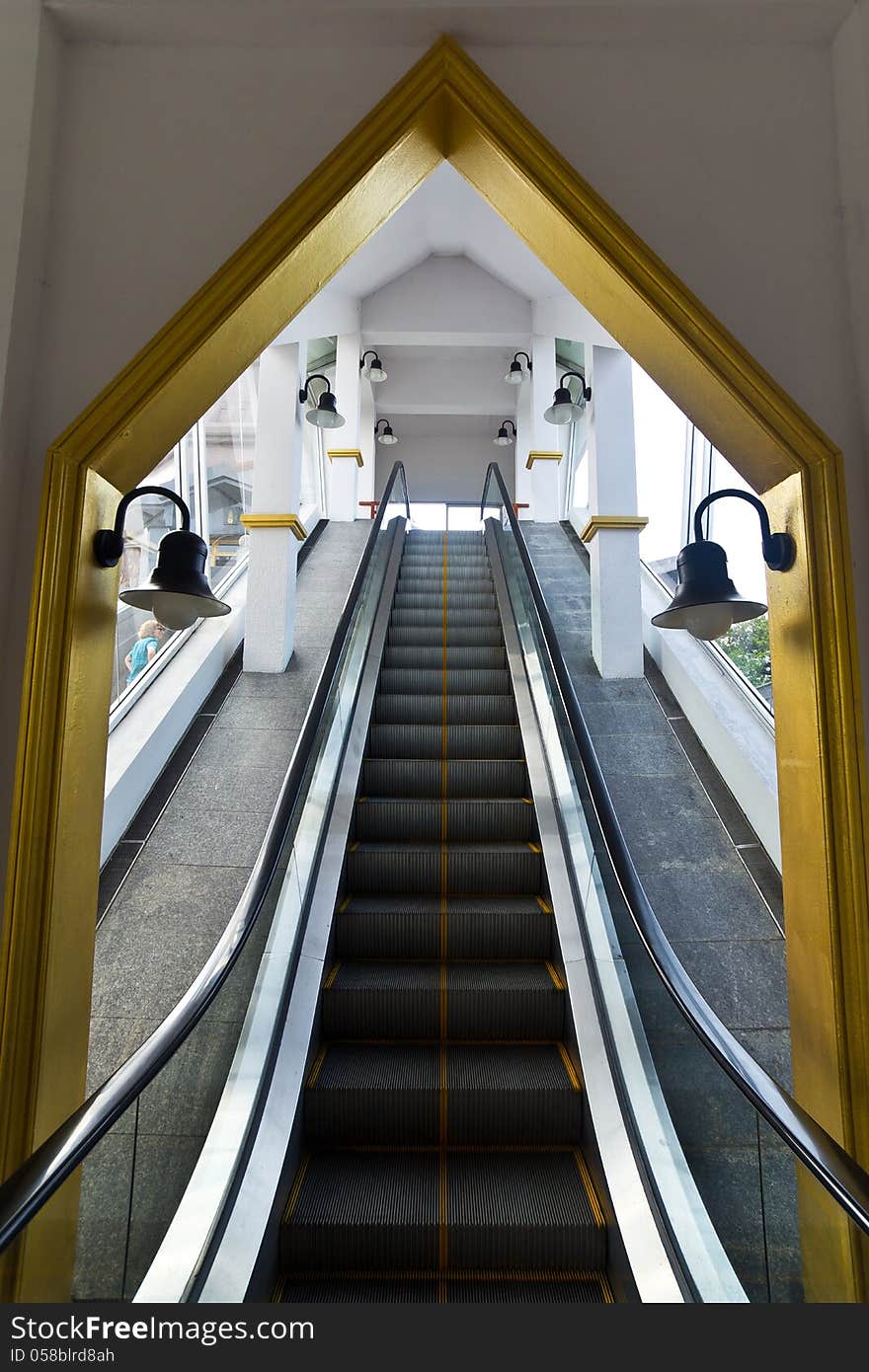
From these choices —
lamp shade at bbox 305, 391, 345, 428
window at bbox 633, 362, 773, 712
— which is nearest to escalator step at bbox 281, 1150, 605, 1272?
window at bbox 633, 362, 773, 712

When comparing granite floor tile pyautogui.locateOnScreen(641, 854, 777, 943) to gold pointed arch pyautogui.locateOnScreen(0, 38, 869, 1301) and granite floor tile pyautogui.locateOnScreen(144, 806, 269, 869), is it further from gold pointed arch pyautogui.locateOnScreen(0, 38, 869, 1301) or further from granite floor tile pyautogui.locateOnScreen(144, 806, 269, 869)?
granite floor tile pyautogui.locateOnScreen(144, 806, 269, 869)

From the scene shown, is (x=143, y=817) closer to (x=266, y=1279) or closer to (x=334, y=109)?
(x=266, y=1279)

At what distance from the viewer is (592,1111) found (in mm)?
2883

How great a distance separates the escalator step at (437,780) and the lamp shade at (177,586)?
8.95 ft

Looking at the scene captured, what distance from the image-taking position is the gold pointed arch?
1825 mm

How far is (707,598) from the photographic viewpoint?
2.37 metres

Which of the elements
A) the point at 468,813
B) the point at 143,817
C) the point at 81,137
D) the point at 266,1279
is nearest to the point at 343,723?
the point at 468,813

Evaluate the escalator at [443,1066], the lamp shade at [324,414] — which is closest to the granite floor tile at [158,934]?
the escalator at [443,1066]

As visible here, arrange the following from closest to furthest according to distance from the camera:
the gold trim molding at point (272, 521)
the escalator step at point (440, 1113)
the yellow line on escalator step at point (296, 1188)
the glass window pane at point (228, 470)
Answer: the yellow line on escalator step at point (296, 1188), the escalator step at point (440, 1113), the gold trim molding at point (272, 521), the glass window pane at point (228, 470)

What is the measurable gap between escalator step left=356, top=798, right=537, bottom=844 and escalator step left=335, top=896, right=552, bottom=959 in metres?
0.79

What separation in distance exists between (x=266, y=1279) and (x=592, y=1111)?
124 cm

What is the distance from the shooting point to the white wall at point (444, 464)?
766 inches

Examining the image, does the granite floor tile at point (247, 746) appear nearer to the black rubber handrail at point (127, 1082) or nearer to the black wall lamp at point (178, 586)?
the black rubber handrail at point (127, 1082)

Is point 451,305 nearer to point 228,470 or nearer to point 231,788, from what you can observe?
point 228,470
